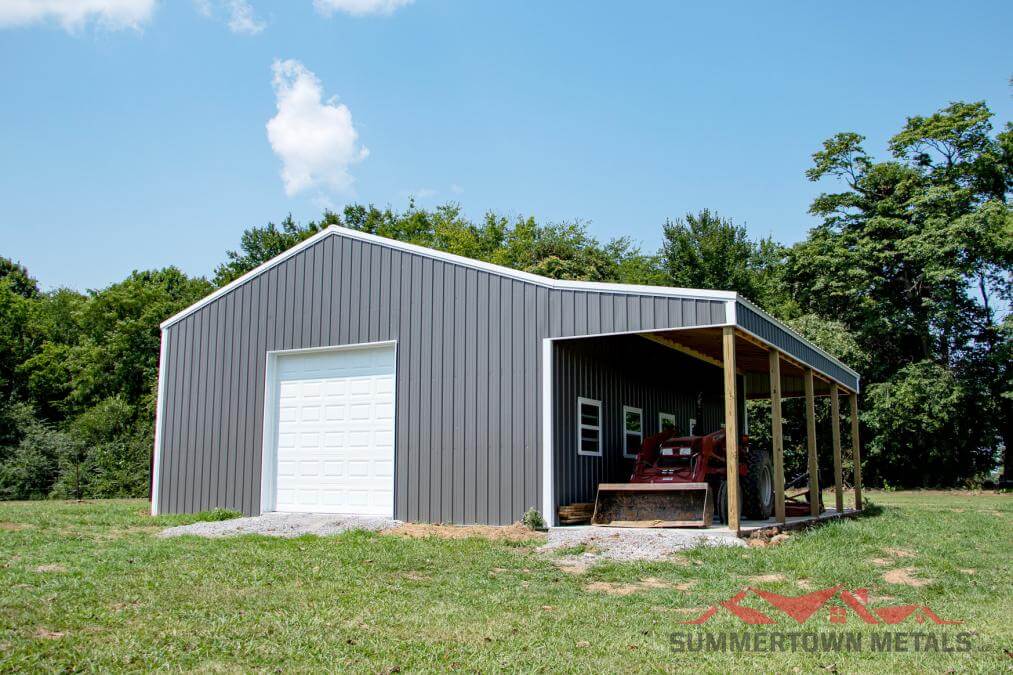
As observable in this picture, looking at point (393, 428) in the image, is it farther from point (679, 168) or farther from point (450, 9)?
point (679, 168)

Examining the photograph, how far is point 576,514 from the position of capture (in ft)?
37.2

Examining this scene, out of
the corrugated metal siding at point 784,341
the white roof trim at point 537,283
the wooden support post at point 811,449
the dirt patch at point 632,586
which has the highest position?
the white roof trim at point 537,283

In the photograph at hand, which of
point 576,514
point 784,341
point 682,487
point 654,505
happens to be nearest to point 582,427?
point 576,514

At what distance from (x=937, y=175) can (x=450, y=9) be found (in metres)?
20.8

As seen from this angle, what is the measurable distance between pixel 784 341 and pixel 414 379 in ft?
18.4

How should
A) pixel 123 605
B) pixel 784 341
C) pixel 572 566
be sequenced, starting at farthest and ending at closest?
pixel 784 341 < pixel 572 566 < pixel 123 605

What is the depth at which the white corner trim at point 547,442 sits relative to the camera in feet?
36.4

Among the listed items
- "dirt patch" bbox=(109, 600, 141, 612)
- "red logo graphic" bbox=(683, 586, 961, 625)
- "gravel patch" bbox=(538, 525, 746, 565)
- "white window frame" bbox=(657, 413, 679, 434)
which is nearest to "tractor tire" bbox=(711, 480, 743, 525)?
"gravel patch" bbox=(538, 525, 746, 565)

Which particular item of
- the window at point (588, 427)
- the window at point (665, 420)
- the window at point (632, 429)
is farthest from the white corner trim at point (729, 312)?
the window at point (665, 420)

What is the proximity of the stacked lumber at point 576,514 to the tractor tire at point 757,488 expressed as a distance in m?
2.66

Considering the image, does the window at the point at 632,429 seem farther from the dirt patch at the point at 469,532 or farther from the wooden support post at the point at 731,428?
the wooden support post at the point at 731,428

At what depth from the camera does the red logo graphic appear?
605 centimetres

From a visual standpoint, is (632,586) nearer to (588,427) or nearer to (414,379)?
(588,427)

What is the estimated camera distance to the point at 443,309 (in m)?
12.3
